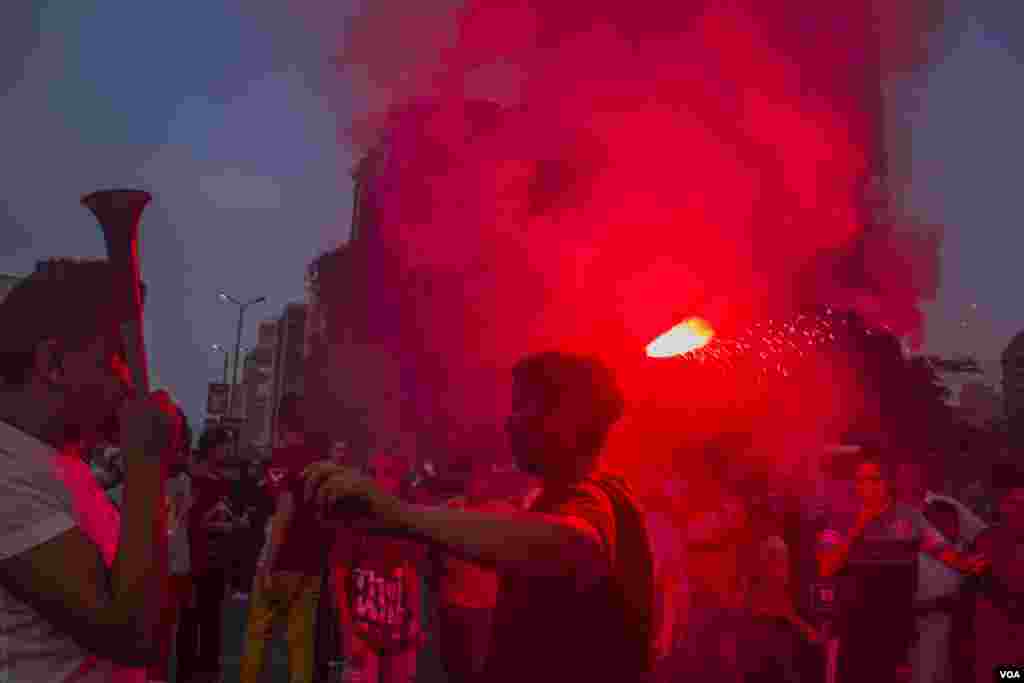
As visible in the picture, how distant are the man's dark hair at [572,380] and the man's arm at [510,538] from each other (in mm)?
565

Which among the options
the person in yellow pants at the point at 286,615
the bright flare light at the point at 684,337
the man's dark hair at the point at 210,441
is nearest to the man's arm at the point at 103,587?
the bright flare light at the point at 684,337

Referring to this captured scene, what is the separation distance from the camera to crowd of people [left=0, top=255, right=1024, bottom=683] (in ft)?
7.05

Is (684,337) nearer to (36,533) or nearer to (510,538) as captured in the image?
(510,538)

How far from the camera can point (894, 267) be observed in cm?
1764

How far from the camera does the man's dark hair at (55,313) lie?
2.38 metres

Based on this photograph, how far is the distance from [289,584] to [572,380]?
6.24 m

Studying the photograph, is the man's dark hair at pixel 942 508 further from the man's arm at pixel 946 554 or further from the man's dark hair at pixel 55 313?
the man's dark hair at pixel 55 313

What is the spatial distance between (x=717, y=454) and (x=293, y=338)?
3485 inches

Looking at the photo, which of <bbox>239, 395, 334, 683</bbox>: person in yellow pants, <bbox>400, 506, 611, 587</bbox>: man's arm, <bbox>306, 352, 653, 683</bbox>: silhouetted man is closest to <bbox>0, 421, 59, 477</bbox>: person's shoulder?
<bbox>306, 352, 653, 683</bbox>: silhouetted man

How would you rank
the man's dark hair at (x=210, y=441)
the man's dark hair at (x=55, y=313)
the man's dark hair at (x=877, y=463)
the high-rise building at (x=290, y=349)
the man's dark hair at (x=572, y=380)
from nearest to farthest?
the man's dark hair at (x=55, y=313) < the man's dark hair at (x=572, y=380) < the man's dark hair at (x=877, y=463) < the man's dark hair at (x=210, y=441) < the high-rise building at (x=290, y=349)

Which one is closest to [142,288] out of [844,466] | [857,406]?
[844,466]

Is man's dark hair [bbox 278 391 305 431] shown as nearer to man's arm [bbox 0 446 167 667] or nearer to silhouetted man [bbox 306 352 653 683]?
silhouetted man [bbox 306 352 653 683]

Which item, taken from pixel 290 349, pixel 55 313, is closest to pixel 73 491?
pixel 55 313

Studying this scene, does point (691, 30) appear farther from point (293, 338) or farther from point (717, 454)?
point (293, 338)
